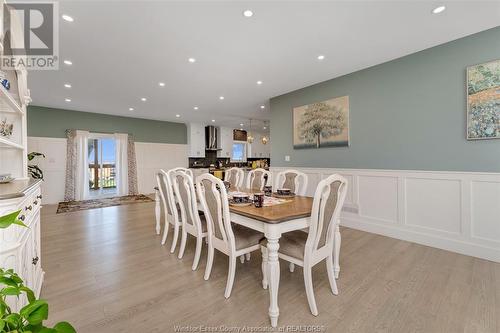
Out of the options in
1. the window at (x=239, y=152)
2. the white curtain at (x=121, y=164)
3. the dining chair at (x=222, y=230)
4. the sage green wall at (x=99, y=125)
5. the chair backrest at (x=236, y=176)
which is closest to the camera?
the dining chair at (x=222, y=230)

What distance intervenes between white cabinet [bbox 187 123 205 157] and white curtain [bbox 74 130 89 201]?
10.3 ft

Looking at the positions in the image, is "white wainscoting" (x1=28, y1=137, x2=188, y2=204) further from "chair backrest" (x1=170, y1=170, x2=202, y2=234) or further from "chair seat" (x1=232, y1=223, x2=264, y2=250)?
"chair seat" (x1=232, y1=223, x2=264, y2=250)

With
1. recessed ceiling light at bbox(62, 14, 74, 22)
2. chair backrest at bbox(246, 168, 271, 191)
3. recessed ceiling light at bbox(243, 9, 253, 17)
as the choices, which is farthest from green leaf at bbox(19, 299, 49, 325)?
chair backrest at bbox(246, 168, 271, 191)

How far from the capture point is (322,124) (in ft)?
13.6

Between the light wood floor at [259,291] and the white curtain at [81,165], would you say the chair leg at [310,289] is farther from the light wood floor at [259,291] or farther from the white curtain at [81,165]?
the white curtain at [81,165]

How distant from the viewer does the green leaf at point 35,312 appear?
1.97ft

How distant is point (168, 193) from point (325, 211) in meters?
2.06

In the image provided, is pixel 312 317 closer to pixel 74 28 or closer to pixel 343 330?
pixel 343 330

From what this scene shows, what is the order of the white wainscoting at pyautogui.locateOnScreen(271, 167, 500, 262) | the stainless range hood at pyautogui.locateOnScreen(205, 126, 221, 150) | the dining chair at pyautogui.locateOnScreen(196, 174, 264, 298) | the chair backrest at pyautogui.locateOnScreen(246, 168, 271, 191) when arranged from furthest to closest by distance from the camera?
the stainless range hood at pyautogui.locateOnScreen(205, 126, 221, 150)
the chair backrest at pyautogui.locateOnScreen(246, 168, 271, 191)
the white wainscoting at pyautogui.locateOnScreen(271, 167, 500, 262)
the dining chair at pyautogui.locateOnScreen(196, 174, 264, 298)

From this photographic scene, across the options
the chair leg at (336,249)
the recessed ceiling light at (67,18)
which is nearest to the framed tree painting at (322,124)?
the chair leg at (336,249)

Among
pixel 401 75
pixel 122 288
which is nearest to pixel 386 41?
pixel 401 75

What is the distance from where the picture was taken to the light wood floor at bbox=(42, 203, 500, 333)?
1580mm

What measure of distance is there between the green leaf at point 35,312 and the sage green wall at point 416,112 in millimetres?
3847

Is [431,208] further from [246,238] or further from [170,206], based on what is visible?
[170,206]
